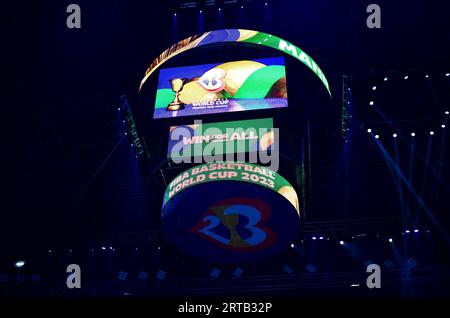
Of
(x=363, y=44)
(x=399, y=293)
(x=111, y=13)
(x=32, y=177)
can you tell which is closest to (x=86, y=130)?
(x=32, y=177)

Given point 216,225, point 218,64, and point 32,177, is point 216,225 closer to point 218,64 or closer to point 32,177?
point 218,64

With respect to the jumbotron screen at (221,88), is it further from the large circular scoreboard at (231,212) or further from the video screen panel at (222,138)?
the large circular scoreboard at (231,212)

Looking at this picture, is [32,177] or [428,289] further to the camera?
[32,177]

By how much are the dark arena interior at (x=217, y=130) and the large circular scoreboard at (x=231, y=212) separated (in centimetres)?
6

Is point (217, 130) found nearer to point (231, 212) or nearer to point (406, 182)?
point (231, 212)

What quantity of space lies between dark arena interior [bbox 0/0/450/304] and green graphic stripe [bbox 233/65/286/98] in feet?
0.10

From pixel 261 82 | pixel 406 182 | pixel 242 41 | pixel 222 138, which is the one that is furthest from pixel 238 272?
pixel 242 41

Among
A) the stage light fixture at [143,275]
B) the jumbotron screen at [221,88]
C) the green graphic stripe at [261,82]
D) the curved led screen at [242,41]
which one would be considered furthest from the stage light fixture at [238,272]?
the curved led screen at [242,41]

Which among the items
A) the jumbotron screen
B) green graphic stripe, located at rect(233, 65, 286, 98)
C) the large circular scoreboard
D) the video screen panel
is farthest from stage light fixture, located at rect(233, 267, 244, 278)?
green graphic stripe, located at rect(233, 65, 286, 98)

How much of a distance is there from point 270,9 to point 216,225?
16.9 ft

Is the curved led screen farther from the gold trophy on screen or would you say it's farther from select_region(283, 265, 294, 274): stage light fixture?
select_region(283, 265, 294, 274): stage light fixture

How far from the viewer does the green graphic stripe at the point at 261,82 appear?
1092cm

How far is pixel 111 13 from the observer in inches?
507

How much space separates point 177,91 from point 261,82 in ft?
5.45
